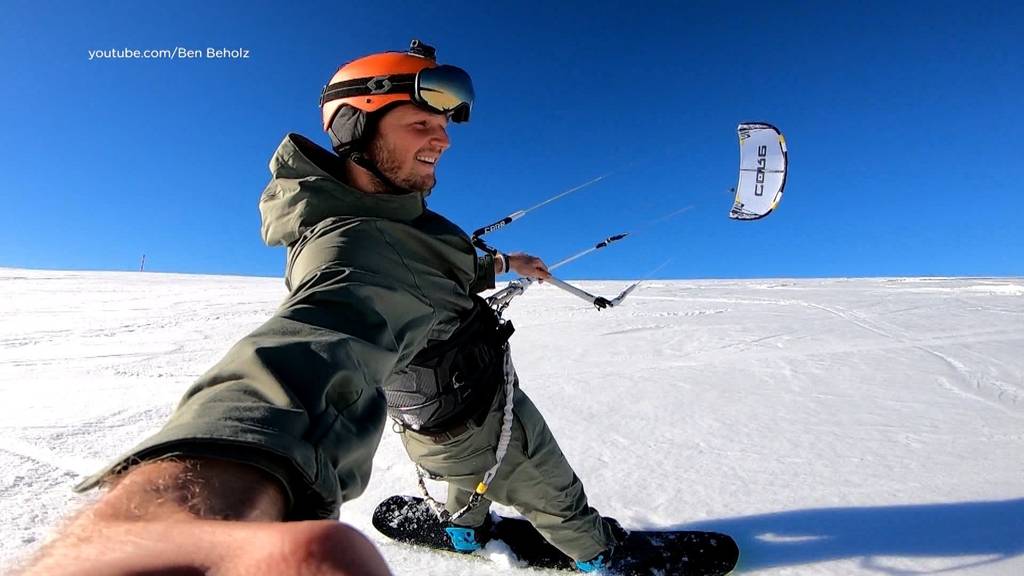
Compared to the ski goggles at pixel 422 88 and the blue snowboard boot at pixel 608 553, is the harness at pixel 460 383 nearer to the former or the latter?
the blue snowboard boot at pixel 608 553

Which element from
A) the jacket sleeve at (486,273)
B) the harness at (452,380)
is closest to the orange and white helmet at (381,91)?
the harness at (452,380)

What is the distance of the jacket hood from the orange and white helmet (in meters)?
0.26

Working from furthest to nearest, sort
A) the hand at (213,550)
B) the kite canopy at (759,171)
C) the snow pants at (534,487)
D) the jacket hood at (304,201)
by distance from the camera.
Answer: the kite canopy at (759,171), the snow pants at (534,487), the jacket hood at (304,201), the hand at (213,550)

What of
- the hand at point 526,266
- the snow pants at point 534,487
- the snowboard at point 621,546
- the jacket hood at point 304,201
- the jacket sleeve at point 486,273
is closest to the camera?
the jacket hood at point 304,201

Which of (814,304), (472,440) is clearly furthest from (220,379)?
(814,304)

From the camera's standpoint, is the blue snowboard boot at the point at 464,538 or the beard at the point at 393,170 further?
the blue snowboard boot at the point at 464,538

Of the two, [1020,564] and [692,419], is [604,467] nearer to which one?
[692,419]

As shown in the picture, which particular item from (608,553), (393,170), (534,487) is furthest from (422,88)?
(608,553)

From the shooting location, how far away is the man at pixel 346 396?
1.49ft

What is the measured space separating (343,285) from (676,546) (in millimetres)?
2117

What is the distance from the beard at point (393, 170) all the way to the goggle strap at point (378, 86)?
0.19m

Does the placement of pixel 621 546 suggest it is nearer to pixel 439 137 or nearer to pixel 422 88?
pixel 439 137

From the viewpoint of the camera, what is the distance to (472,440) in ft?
6.68

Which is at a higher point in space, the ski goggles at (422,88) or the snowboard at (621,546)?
the ski goggles at (422,88)
